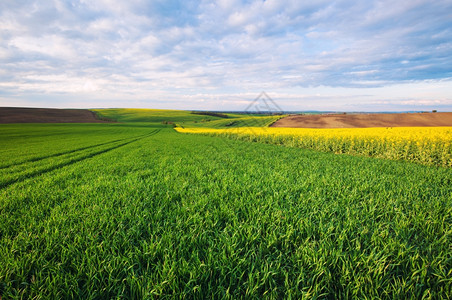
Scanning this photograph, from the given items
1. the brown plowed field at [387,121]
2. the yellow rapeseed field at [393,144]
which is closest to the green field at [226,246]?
the yellow rapeseed field at [393,144]

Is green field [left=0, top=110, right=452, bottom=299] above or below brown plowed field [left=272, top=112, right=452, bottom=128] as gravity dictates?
below

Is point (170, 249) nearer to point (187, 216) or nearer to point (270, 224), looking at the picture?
point (187, 216)

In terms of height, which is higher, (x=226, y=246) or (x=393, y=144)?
(x=393, y=144)

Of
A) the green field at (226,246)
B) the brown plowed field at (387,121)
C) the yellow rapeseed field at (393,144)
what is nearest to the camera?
the green field at (226,246)

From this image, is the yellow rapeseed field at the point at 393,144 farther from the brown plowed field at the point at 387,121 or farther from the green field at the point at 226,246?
the brown plowed field at the point at 387,121

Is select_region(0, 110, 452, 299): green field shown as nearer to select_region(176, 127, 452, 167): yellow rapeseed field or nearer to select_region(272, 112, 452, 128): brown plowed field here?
select_region(176, 127, 452, 167): yellow rapeseed field

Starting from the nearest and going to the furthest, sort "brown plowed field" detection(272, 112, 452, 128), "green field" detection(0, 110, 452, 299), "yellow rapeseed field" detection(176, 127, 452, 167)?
"green field" detection(0, 110, 452, 299) → "yellow rapeseed field" detection(176, 127, 452, 167) → "brown plowed field" detection(272, 112, 452, 128)

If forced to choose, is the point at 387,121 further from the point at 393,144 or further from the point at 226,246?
the point at 226,246

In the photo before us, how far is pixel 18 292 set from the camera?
1.64 m

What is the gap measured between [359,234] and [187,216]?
8.89 feet

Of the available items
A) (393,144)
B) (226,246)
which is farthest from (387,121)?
(226,246)

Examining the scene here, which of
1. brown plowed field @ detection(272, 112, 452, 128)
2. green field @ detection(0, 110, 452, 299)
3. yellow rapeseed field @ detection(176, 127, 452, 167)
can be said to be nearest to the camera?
green field @ detection(0, 110, 452, 299)

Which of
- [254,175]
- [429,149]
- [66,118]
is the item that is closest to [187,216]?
[254,175]

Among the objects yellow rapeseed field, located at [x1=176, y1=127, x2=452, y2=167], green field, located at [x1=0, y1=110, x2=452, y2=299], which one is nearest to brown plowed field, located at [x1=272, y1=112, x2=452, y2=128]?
yellow rapeseed field, located at [x1=176, y1=127, x2=452, y2=167]
